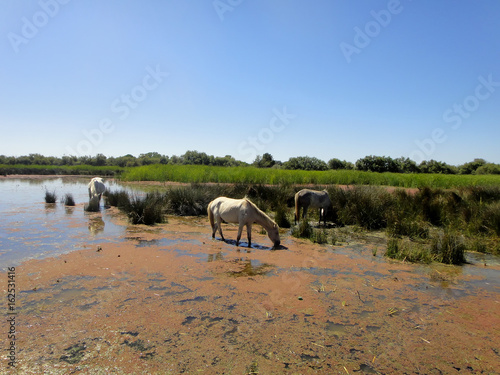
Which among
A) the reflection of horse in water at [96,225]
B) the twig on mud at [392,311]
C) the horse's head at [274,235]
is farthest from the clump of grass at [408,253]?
the reflection of horse in water at [96,225]

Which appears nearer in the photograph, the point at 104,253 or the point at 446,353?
the point at 446,353

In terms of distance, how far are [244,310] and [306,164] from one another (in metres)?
34.3

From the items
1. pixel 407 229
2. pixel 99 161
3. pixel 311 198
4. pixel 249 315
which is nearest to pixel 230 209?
pixel 249 315

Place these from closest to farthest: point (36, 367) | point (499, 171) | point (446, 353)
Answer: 1. point (36, 367)
2. point (446, 353)
3. point (499, 171)

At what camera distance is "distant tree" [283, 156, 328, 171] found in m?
37.8

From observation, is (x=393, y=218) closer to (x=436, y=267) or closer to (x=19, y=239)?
(x=436, y=267)

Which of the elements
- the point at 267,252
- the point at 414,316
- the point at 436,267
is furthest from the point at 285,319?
the point at 436,267

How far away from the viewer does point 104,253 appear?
297 inches

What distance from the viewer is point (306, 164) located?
38031 millimetres

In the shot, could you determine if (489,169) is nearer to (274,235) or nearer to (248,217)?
(274,235)

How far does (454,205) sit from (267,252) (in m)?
9.67

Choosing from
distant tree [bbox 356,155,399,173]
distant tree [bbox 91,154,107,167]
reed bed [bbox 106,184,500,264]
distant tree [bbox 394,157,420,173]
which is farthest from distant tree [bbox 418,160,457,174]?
distant tree [bbox 91,154,107,167]

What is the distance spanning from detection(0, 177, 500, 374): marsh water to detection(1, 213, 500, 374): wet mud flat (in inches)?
0.8

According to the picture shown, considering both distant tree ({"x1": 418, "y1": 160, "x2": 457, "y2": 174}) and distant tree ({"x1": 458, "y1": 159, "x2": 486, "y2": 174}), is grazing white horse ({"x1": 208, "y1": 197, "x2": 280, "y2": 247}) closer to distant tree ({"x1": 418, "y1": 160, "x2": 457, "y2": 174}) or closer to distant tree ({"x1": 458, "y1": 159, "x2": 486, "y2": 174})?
distant tree ({"x1": 418, "y1": 160, "x2": 457, "y2": 174})
